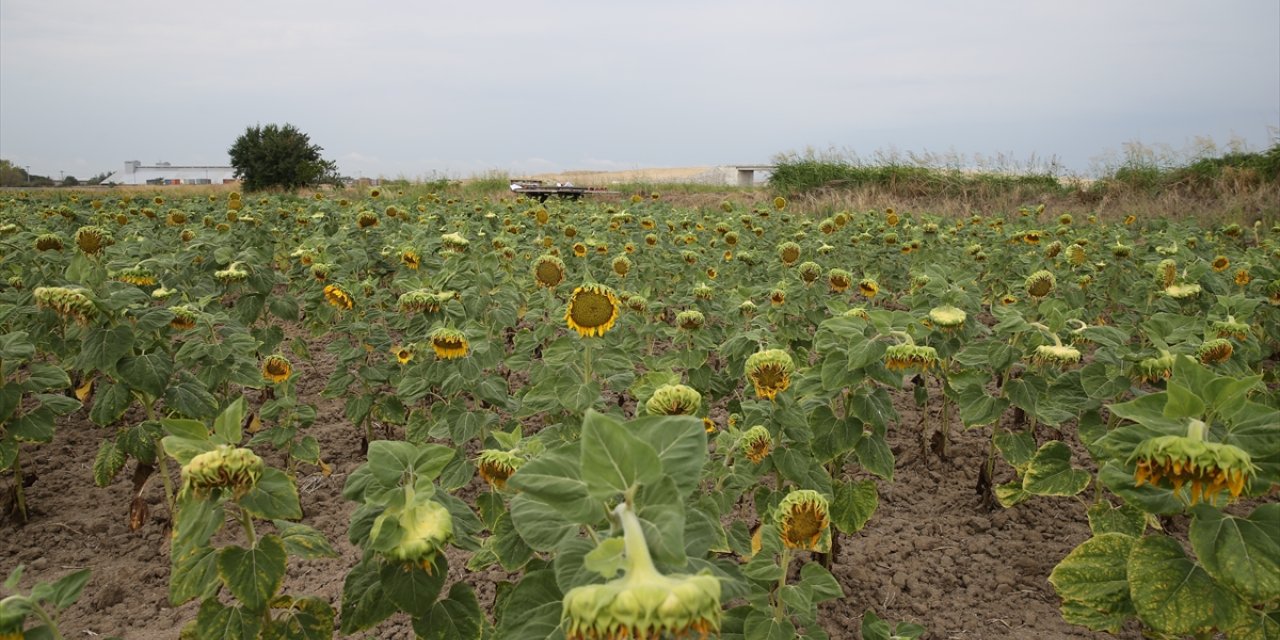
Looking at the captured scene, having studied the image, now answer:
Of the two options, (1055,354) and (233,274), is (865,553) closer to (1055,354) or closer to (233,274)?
(1055,354)

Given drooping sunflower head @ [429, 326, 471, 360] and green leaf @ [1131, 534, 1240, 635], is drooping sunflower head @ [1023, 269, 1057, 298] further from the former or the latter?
drooping sunflower head @ [429, 326, 471, 360]

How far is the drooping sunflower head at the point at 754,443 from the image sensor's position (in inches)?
69.5

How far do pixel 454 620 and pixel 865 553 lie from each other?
2130mm

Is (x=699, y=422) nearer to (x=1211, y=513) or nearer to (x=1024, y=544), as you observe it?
(x=1211, y=513)

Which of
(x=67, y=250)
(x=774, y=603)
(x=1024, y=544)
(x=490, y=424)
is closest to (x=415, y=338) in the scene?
(x=490, y=424)

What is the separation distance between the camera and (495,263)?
12.6 feet

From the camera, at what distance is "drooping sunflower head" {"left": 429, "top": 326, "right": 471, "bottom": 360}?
8.62ft

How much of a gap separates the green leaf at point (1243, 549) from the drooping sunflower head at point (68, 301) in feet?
9.41

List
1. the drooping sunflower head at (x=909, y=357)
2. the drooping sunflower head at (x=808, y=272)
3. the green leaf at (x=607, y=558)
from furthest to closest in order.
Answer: the drooping sunflower head at (x=808, y=272) → the drooping sunflower head at (x=909, y=357) → the green leaf at (x=607, y=558)

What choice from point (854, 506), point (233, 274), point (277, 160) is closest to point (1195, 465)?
point (854, 506)

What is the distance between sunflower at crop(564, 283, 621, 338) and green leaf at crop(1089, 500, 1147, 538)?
167 cm

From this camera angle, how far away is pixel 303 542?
1.48 m

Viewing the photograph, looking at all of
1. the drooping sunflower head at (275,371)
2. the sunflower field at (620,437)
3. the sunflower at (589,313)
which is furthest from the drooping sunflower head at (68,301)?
the sunflower at (589,313)

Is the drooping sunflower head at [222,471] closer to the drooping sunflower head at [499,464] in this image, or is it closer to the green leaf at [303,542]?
the green leaf at [303,542]
